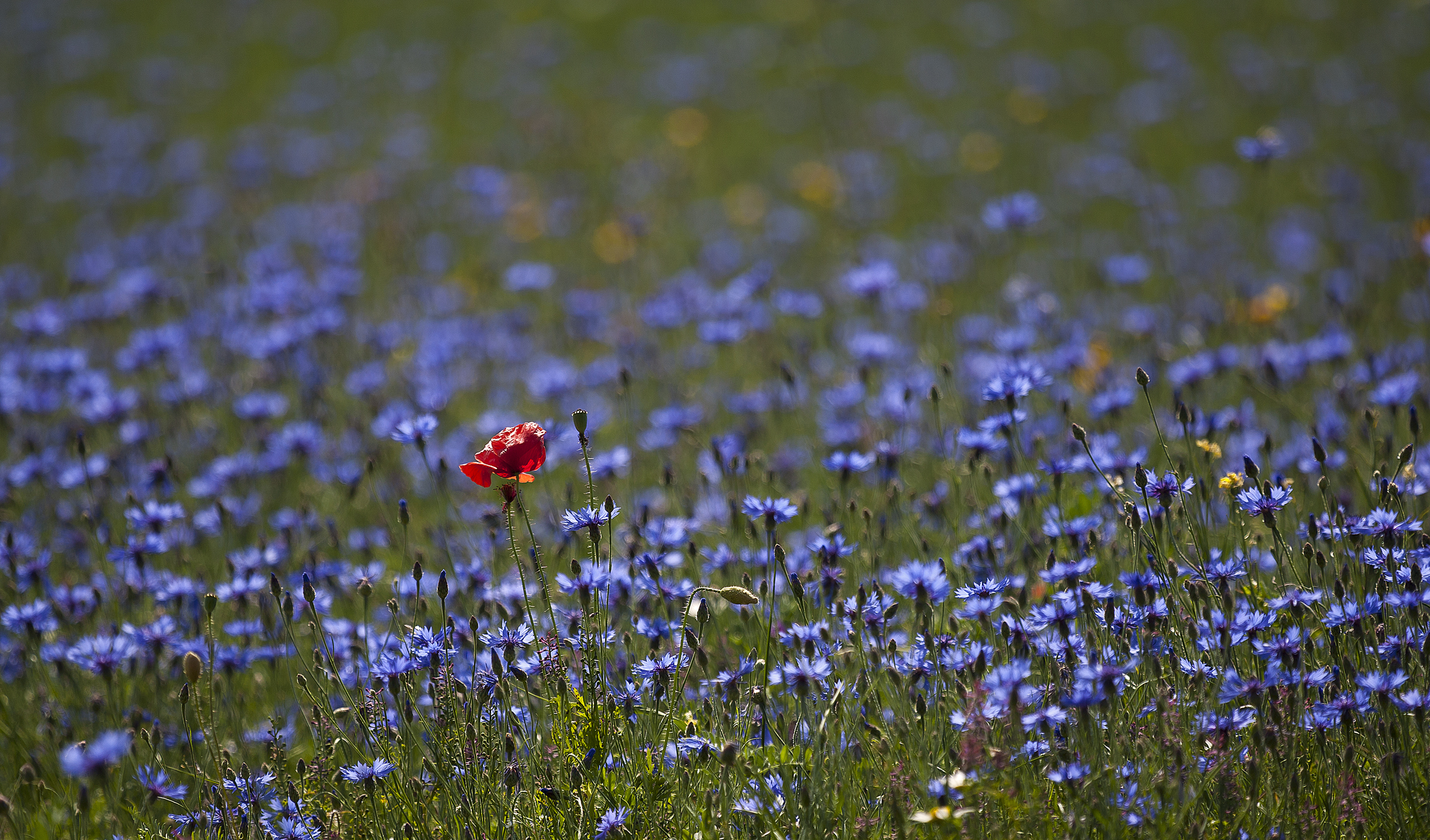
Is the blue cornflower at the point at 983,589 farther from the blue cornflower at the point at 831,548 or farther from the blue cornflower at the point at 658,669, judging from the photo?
the blue cornflower at the point at 658,669

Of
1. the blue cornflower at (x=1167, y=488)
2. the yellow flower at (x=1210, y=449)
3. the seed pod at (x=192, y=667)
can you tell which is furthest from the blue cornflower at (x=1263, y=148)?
the seed pod at (x=192, y=667)

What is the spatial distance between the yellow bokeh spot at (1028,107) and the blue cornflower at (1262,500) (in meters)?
6.28

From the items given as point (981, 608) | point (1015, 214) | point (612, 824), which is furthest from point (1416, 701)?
point (1015, 214)

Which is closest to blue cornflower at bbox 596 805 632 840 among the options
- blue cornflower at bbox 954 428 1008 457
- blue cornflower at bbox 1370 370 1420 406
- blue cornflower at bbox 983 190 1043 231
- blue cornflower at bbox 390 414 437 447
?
blue cornflower at bbox 390 414 437 447

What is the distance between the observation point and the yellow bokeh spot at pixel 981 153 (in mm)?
8367

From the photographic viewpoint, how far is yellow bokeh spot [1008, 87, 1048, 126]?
8625 mm

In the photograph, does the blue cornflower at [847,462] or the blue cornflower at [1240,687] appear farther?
the blue cornflower at [847,462]

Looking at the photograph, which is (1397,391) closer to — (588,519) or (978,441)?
(978,441)

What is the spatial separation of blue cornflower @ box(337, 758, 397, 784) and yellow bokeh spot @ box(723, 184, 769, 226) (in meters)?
6.00

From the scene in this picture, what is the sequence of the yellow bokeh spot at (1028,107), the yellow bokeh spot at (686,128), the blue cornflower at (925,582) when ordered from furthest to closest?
the yellow bokeh spot at (686,128) → the yellow bokeh spot at (1028,107) → the blue cornflower at (925,582)

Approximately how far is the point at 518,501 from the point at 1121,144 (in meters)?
7.66

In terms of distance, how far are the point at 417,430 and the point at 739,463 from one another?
1042 millimetres

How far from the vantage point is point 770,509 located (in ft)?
9.73

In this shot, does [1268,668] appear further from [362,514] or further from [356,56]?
[356,56]
